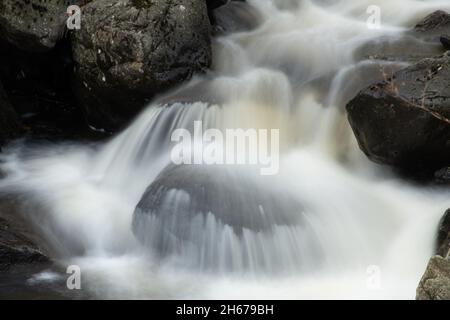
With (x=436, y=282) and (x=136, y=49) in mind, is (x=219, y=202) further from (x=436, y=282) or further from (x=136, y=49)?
(x=136, y=49)

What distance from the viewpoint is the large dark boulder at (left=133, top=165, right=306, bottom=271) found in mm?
5715

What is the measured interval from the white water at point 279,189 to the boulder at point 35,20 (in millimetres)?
1427

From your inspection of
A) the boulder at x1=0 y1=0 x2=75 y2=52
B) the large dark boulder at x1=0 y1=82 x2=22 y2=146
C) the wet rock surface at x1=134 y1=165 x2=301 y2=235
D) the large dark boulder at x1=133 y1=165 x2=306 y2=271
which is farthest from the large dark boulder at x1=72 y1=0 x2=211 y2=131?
the large dark boulder at x1=133 y1=165 x2=306 y2=271

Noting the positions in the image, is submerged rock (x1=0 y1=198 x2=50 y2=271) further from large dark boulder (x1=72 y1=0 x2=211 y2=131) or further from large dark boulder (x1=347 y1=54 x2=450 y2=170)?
large dark boulder (x1=347 y1=54 x2=450 y2=170)

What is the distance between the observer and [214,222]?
578 cm

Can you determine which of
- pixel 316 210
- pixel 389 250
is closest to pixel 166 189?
pixel 316 210

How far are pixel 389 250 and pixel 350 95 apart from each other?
6.72 feet

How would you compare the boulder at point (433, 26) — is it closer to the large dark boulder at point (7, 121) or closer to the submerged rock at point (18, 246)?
the submerged rock at point (18, 246)

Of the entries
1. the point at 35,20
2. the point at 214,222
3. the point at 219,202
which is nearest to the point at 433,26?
the point at 219,202

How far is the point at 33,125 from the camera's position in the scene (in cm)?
872

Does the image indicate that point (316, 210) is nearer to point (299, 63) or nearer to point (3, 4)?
point (299, 63)

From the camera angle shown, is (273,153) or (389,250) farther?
(273,153)

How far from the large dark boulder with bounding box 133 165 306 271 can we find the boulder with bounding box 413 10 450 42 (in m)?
3.50

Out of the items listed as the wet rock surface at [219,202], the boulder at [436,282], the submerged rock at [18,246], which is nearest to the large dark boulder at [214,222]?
the wet rock surface at [219,202]
